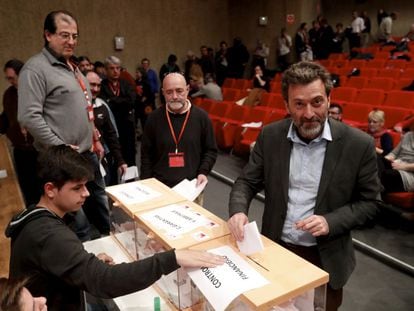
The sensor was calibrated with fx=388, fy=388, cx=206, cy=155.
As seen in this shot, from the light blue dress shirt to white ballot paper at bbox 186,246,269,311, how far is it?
447 mm

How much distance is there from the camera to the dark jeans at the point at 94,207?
276 cm

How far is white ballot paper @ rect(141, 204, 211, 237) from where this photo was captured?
60.5 inches

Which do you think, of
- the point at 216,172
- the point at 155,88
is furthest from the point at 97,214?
the point at 155,88

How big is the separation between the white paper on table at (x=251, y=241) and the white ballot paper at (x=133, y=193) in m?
0.69

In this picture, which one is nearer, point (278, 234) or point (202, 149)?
point (278, 234)

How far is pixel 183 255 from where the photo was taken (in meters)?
1.28

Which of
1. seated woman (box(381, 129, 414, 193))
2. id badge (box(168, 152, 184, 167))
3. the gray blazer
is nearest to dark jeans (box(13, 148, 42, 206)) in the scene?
id badge (box(168, 152, 184, 167))

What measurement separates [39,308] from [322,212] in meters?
1.10

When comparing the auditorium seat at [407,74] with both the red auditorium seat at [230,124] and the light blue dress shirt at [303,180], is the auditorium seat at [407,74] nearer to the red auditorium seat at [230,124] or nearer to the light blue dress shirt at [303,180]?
the red auditorium seat at [230,124]

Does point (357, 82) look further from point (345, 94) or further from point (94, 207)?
point (94, 207)

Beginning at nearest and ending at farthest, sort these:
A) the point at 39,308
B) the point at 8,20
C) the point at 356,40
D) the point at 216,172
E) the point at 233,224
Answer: the point at 39,308 < the point at 233,224 < the point at 216,172 < the point at 8,20 < the point at 356,40

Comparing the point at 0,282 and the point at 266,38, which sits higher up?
the point at 266,38

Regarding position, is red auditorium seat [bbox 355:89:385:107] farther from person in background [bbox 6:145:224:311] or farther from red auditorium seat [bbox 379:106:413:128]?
person in background [bbox 6:145:224:311]

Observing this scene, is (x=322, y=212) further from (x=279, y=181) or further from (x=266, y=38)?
(x=266, y=38)
